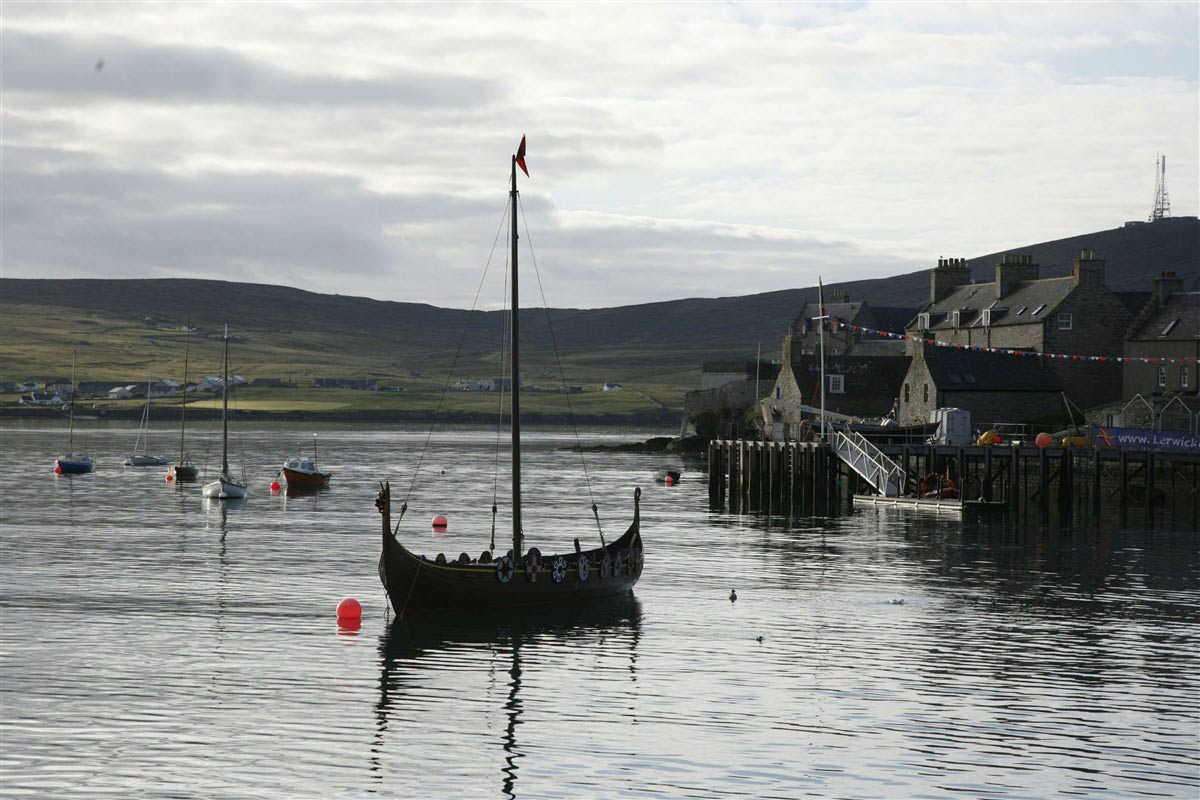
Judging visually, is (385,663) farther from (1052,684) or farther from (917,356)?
(917,356)

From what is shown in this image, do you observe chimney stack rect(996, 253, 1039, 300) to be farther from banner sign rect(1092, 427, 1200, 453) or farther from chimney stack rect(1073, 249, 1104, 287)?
banner sign rect(1092, 427, 1200, 453)

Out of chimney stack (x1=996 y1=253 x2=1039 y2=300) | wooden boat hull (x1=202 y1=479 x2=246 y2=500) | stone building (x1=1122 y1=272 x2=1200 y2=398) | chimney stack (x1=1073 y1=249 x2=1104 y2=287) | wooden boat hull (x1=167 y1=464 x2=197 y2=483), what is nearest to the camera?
wooden boat hull (x1=202 y1=479 x2=246 y2=500)

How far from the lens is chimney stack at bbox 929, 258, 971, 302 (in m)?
108

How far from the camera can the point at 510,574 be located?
32.5 m

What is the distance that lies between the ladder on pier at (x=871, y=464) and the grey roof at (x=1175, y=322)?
2475 cm

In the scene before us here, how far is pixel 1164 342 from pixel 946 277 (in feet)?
87.4

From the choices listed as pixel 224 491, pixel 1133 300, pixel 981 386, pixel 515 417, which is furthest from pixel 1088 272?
pixel 515 417

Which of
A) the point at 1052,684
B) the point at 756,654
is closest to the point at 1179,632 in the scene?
the point at 1052,684

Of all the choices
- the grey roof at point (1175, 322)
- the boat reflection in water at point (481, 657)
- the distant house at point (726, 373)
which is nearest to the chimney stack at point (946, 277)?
the grey roof at point (1175, 322)

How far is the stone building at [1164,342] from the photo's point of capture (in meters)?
81.6

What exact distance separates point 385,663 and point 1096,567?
83.4ft

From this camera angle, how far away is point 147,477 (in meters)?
94.0

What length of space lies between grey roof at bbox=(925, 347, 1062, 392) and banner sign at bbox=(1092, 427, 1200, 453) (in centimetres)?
1450

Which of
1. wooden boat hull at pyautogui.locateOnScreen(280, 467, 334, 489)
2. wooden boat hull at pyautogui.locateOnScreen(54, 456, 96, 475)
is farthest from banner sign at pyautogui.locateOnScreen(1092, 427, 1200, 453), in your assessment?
wooden boat hull at pyautogui.locateOnScreen(54, 456, 96, 475)
